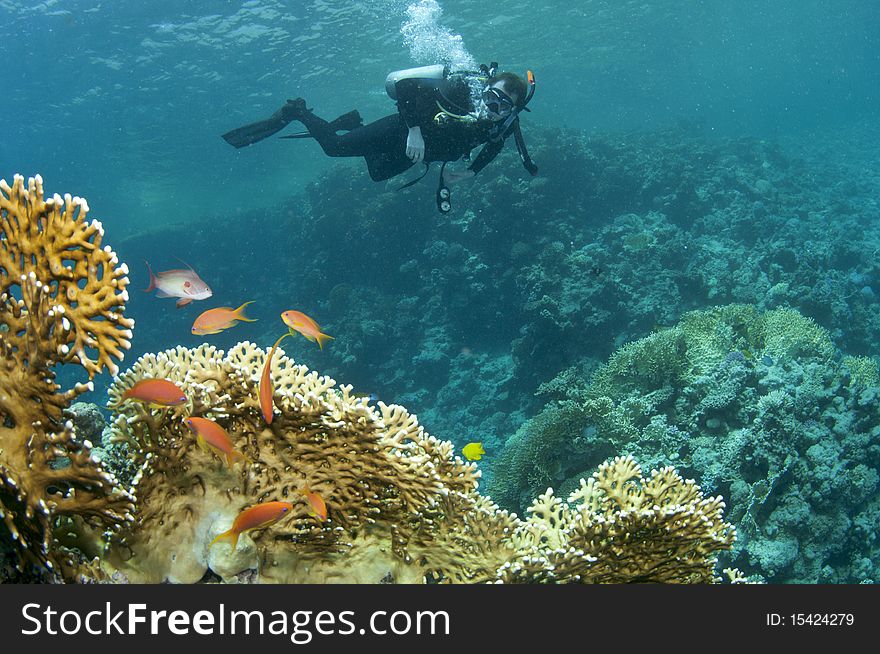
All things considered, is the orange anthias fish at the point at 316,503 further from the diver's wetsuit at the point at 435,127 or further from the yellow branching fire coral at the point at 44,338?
the diver's wetsuit at the point at 435,127

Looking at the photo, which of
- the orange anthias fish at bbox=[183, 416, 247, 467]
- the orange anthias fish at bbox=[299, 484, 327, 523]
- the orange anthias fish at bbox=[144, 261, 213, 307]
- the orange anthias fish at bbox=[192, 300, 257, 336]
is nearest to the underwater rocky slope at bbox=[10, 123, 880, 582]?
the orange anthias fish at bbox=[192, 300, 257, 336]

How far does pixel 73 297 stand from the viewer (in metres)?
2.06

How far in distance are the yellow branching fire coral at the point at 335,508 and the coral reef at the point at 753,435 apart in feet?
11.6

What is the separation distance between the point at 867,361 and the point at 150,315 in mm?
28780

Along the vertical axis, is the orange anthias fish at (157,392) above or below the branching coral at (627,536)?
above

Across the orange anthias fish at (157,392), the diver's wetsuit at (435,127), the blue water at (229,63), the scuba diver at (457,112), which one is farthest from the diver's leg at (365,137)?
the blue water at (229,63)

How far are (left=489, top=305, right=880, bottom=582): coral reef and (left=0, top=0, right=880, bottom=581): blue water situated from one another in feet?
0.34

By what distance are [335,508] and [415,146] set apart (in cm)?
576

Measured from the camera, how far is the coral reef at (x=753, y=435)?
5.77 meters

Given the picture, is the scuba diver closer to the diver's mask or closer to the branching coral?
the diver's mask

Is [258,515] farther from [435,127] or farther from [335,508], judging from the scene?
[435,127]

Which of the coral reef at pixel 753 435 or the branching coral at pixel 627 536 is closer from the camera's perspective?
the branching coral at pixel 627 536

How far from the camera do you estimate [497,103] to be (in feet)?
22.1

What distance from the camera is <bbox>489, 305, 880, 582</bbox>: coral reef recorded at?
577 centimetres
